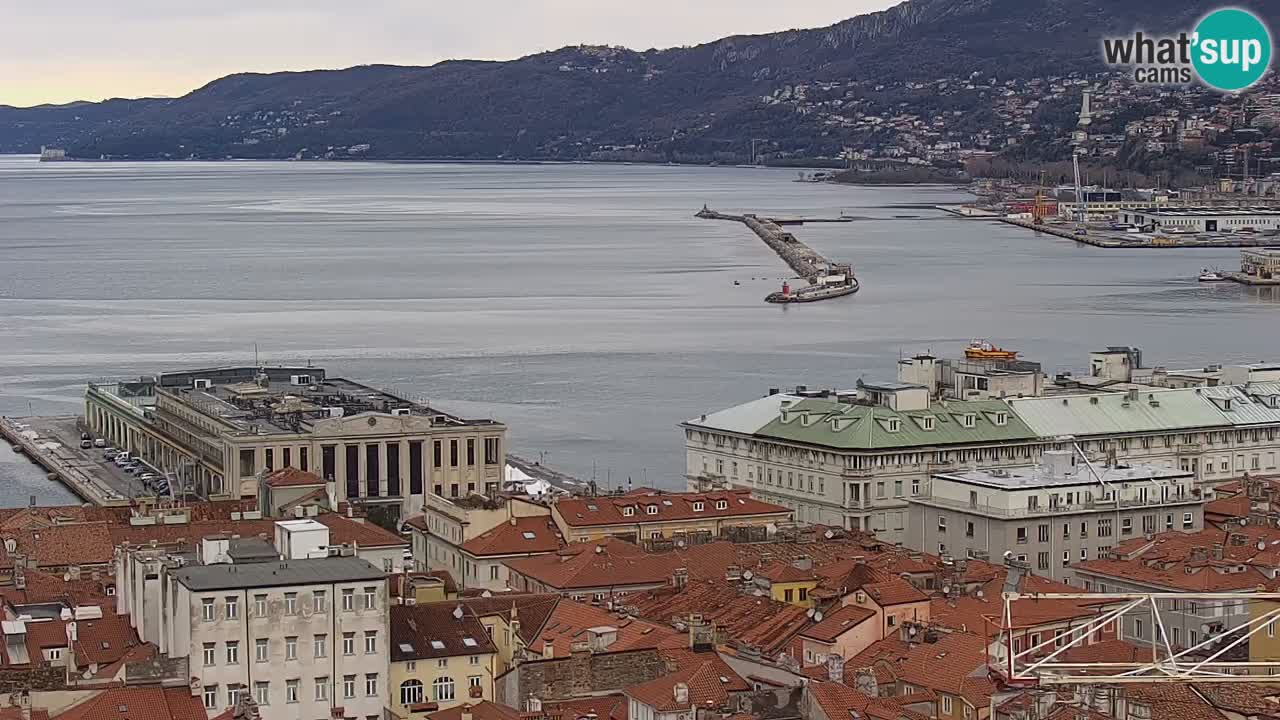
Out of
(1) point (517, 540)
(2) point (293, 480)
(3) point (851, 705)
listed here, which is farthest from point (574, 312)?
(3) point (851, 705)

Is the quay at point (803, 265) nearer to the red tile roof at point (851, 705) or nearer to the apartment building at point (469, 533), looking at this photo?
the apartment building at point (469, 533)

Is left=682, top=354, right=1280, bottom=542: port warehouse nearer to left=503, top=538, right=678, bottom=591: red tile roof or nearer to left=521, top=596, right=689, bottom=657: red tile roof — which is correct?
left=503, top=538, right=678, bottom=591: red tile roof

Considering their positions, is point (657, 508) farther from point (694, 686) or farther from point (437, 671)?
point (694, 686)

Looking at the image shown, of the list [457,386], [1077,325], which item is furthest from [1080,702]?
[1077,325]

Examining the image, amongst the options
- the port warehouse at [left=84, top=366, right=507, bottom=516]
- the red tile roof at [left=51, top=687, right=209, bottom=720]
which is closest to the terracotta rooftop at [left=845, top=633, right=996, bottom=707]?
the red tile roof at [left=51, top=687, right=209, bottom=720]

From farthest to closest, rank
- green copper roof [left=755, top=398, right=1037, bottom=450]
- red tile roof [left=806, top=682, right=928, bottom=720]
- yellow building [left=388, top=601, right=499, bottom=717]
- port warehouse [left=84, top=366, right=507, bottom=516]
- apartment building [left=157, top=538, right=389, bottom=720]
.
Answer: port warehouse [left=84, top=366, right=507, bottom=516] → green copper roof [left=755, top=398, right=1037, bottom=450] → yellow building [left=388, top=601, right=499, bottom=717] → apartment building [left=157, top=538, right=389, bottom=720] → red tile roof [left=806, top=682, right=928, bottom=720]
